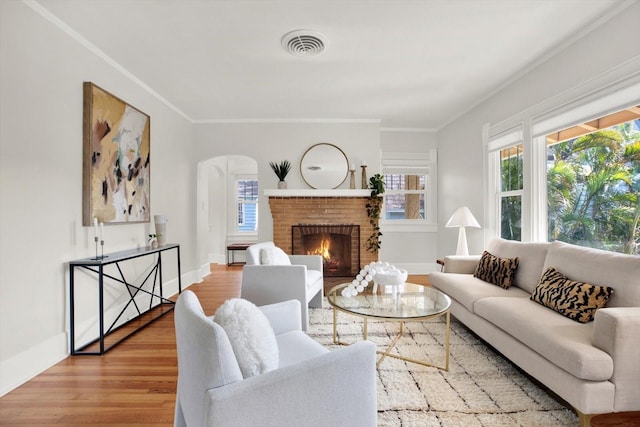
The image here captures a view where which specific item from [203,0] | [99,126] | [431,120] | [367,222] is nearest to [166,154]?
[99,126]

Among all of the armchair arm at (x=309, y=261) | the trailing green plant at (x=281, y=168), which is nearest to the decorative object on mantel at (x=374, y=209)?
the trailing green plant at (x=281, y=168)

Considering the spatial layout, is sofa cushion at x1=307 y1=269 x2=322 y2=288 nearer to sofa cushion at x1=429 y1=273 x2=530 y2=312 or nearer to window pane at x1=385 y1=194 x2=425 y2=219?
sofa cushion at x1=429 y1=273 x2=530 y2=312

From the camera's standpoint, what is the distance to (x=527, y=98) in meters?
3.35

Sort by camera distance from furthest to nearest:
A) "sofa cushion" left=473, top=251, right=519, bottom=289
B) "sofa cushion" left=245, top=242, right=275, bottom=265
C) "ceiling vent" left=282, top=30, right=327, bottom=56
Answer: "sofa cushion" left=245, top=242, right=275, bottom=265 → "sofa cushion" left=473, top=251, right=519, bottom=289 → "ceiling vent" left=282, top=30, right=327, bottom=56

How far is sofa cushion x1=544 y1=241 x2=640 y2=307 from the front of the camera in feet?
6.39

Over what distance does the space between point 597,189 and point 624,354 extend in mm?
1772

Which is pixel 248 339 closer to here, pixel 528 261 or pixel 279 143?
pixel 528 261

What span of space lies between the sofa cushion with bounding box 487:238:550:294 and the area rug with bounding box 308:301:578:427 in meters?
0.65

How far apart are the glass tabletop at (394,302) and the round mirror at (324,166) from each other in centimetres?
253

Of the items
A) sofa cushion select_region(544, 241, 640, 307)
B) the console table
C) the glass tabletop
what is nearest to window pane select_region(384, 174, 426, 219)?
the glass tabletop

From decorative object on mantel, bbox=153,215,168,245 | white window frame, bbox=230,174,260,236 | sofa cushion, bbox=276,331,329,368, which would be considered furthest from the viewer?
white window frame, bbox=230,174,260,236

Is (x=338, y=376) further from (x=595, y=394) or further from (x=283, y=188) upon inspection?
(x=283, y=188)

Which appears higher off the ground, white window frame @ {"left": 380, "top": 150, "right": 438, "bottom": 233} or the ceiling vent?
the ceiling vent

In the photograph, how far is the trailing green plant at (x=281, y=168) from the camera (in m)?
5.03
